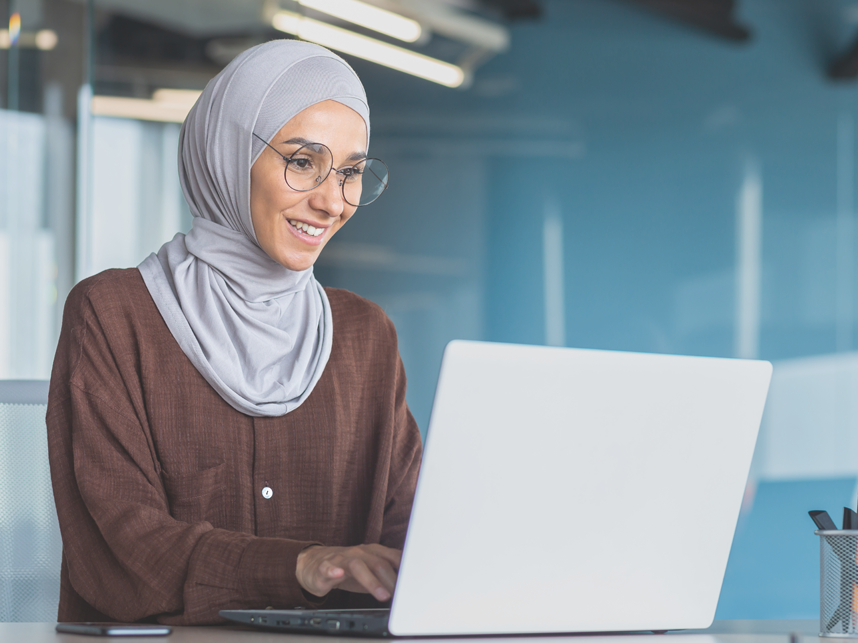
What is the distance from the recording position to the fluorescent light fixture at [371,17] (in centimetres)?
343

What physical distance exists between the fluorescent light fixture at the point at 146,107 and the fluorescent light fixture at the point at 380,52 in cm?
54

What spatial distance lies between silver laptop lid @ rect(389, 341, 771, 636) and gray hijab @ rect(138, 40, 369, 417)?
0.49m

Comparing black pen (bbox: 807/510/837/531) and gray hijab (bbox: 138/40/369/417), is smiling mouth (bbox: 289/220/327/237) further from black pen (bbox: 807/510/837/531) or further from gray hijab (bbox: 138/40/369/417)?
black pen (bbox: 807/510/837/531)

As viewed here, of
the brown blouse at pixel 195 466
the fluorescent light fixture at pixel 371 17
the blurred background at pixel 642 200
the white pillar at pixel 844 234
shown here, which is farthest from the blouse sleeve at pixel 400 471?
the white pillar at pixel 844 234

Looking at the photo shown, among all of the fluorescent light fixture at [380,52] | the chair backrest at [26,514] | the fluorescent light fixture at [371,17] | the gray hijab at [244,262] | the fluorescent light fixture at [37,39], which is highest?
the fluorescent light fixture at [371,17]

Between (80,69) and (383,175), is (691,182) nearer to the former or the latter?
→ (80,69)

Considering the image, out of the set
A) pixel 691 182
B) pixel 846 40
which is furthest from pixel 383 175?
pixel 846 40

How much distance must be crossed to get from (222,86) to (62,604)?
72 centimetres

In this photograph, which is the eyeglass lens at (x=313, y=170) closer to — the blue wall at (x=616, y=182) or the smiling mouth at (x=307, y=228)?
the smiling mouth at (x=307, y=228)

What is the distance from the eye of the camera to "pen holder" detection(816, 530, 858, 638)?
90 cm

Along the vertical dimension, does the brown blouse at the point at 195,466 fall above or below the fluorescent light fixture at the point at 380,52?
below

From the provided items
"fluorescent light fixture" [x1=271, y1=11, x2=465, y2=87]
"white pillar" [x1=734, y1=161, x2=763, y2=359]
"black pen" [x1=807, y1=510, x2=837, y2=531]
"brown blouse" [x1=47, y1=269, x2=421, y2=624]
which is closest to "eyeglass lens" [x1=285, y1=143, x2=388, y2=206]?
"brown blouse" [x1=47, y1=269, x2=421, y2=624]

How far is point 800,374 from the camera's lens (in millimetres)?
3781

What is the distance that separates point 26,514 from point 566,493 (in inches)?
35.6
